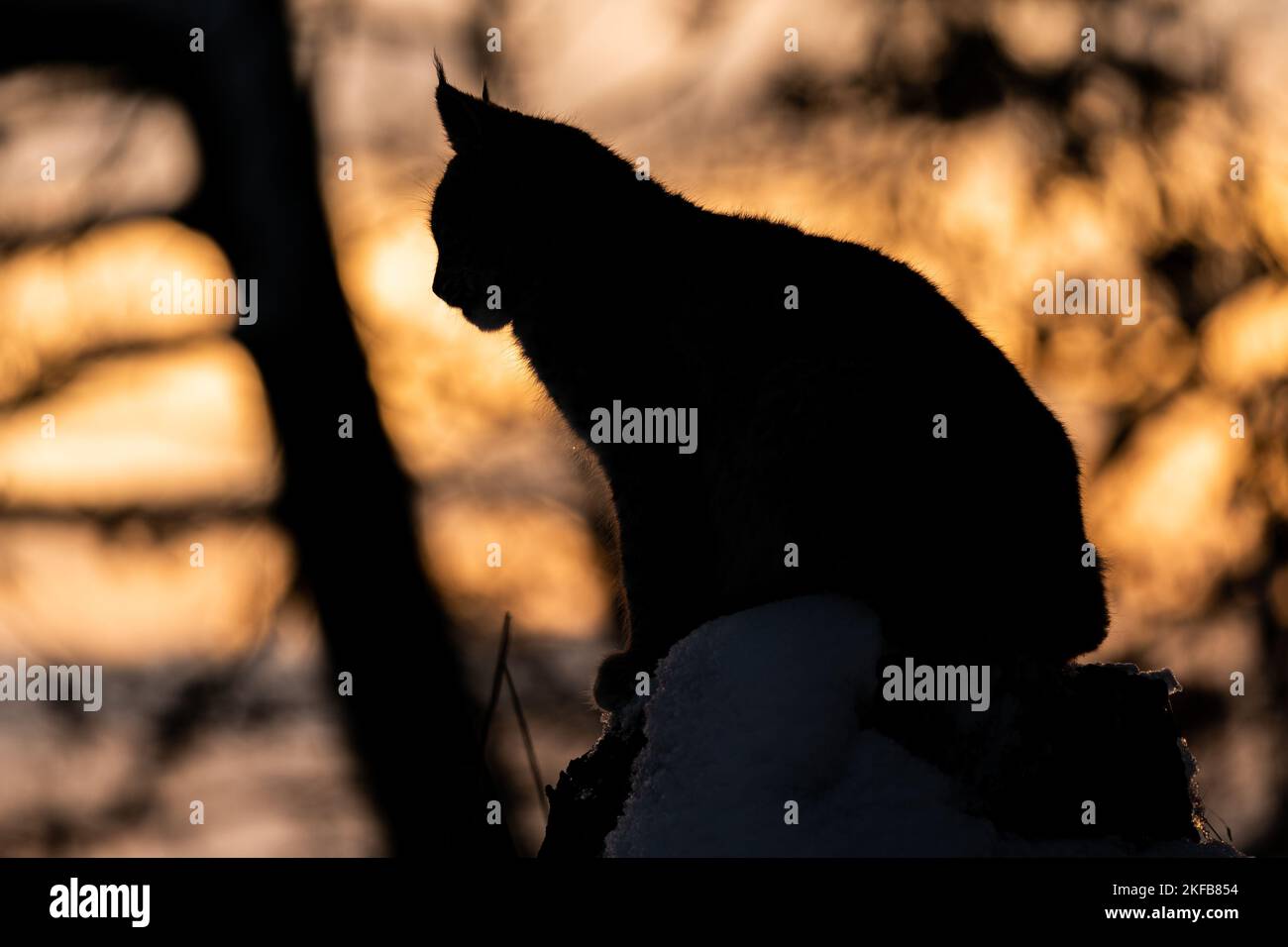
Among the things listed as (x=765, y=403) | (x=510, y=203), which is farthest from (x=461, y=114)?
(x=765, y=403)

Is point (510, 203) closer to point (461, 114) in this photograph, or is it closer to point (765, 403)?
point (461, 114)

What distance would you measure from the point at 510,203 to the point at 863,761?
102 inches

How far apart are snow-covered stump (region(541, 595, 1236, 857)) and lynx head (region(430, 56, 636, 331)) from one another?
1.84 metres

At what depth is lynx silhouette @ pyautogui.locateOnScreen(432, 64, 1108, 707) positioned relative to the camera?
332 cm

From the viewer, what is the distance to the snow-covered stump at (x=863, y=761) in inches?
104

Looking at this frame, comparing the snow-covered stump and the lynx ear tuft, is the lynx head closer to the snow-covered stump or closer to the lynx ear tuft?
the lynx ear tuft

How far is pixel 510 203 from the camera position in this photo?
182 inches

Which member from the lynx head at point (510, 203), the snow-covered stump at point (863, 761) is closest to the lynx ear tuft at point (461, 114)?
the lynx head at point (510, 203)

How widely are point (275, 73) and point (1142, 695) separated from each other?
5255 millimetres

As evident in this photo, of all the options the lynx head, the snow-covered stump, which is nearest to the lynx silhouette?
the lynx head

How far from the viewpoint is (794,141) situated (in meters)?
6.64

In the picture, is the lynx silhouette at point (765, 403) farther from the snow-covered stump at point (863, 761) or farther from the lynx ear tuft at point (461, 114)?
the snow-covered stump at point (863, 761)
